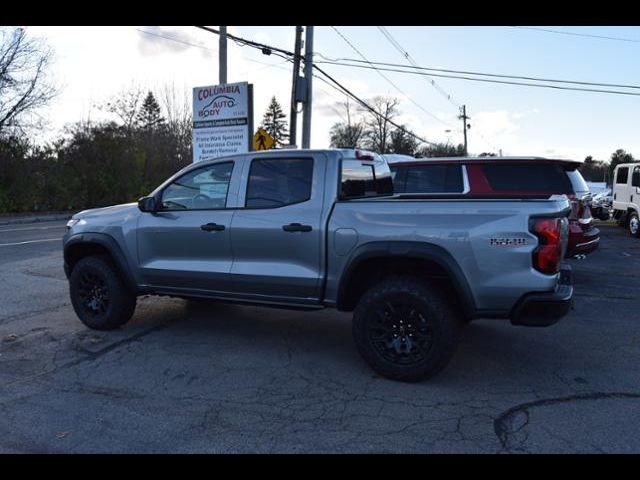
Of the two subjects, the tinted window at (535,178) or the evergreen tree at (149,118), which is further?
the evergreen tree at (149,118)

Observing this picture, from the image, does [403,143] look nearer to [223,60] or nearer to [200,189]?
[223,60]

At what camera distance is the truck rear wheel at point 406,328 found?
4.11m

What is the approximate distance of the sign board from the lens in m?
13.0

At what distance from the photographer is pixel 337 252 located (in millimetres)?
4492

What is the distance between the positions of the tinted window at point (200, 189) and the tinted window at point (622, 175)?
53.0 feet

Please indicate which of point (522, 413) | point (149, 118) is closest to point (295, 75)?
point (522, 413)

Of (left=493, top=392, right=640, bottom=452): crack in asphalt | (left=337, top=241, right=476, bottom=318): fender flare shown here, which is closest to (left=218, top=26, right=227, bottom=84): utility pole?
(left=337, top=241, right=476, bottom=318): fender flare

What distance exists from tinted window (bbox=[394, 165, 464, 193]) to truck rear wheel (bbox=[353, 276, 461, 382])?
4.96 metres

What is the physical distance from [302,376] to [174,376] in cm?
107

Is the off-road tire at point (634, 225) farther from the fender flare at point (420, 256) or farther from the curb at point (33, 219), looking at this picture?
the curb at point (33, 219)

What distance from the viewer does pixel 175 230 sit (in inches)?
209

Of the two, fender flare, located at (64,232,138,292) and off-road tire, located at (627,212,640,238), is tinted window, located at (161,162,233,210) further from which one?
off-road tire, located at (627,212,640,238)

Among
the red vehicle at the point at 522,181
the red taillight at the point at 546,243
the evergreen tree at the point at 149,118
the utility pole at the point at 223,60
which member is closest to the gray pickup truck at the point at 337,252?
the red taillight at the point at 546,243
